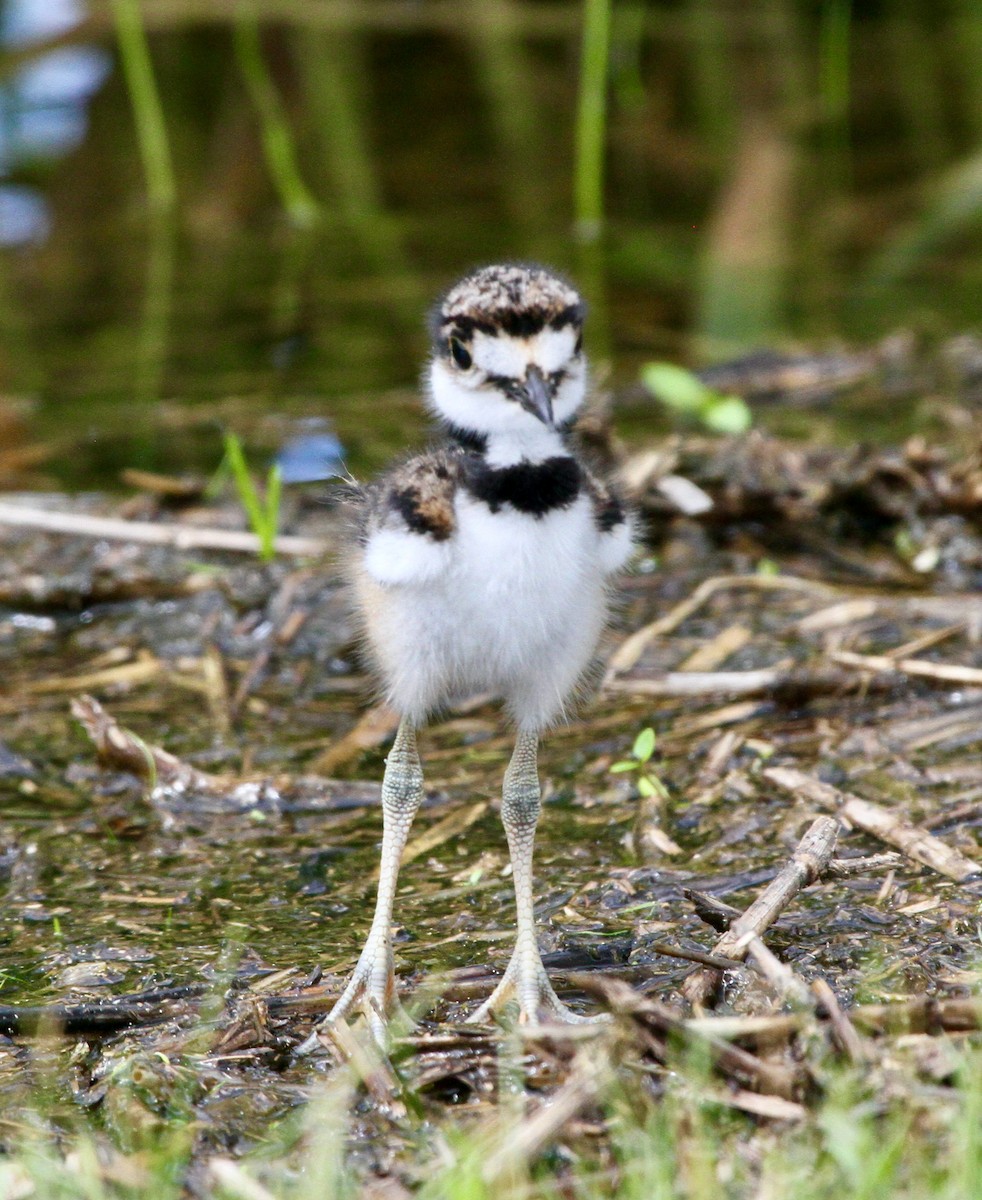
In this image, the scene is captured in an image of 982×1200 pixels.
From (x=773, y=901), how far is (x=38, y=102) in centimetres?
862

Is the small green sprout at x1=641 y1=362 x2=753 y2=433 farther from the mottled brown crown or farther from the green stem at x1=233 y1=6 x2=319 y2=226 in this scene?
the green stem at x1=233 y1=6 x2=319 y2=226

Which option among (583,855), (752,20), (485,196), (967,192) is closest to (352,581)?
(583,855)

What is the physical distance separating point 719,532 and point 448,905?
200 centimetres

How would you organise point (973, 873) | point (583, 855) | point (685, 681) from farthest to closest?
point (685, 681) < point (583, 855) < point (973, 873)

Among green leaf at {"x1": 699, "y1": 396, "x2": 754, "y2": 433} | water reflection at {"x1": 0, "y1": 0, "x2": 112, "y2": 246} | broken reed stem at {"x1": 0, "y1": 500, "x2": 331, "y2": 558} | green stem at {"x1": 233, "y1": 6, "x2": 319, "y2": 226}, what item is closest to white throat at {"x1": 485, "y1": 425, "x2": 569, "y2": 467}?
broken reed stem at {"x1": 0, "y1": 500, "x2": 331, "y2": 558}

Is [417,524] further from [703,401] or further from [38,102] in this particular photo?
[38,102]

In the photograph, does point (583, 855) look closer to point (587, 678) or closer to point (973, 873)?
point (587, 678)

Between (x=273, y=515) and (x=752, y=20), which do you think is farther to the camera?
(x=752, y=20)

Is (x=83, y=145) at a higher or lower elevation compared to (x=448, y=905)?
higher

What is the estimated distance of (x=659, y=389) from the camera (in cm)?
542

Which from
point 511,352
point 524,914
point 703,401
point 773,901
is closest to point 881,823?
point 773,901

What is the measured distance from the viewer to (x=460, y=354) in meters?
3.09

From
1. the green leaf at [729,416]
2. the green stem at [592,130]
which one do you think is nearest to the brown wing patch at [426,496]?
the green leaf at [729,416]

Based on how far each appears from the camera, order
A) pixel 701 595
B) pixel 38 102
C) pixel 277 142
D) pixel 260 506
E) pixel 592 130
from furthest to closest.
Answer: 1. pixel 38 102
2. pixel 277 142
3. pixel 592 130
4. pixel 260 506
5. pixel 701 595
